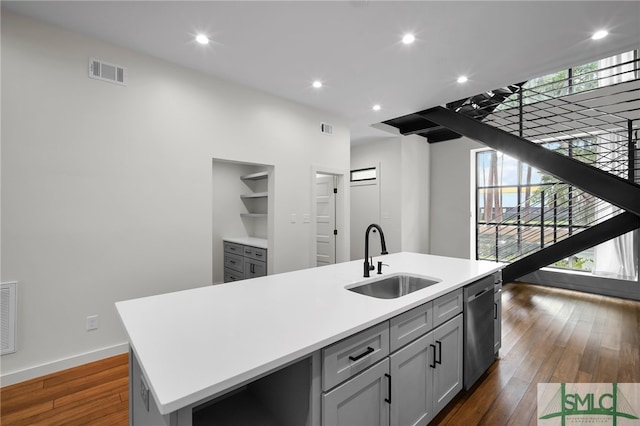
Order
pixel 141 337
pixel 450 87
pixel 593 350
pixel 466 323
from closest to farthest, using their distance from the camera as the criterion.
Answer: pixel 141 337
pixel 466 323
pixel 593 350
pixel 450 87

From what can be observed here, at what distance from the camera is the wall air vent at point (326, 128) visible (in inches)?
178

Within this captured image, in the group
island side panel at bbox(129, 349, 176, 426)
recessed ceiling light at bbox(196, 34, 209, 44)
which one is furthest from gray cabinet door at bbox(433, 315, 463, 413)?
recessed ceiling light at bbox(196, 34, 209, 44)

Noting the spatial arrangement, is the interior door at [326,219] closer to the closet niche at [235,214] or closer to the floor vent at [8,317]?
the closet niche at [235,214]

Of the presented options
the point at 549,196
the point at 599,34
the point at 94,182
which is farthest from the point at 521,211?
the point at 94,182

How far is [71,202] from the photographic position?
2508mm

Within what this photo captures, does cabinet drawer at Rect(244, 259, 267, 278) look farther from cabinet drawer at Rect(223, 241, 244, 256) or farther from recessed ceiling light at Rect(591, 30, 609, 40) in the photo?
recessed ceiling light at Rect(591, 30, 609, 40)

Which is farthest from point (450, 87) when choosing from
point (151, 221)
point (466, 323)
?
point (151, 221)

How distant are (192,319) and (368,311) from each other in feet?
2.67

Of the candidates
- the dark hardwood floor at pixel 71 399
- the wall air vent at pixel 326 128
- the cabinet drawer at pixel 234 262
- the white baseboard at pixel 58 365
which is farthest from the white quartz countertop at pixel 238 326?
the wall air vent at pixel 326 128

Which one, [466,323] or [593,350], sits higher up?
[466,323]

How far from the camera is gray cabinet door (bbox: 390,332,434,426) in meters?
1.46

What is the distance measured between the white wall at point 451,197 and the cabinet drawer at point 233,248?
425 cm

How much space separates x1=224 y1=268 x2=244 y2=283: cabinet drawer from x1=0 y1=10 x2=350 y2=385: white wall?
1.34m

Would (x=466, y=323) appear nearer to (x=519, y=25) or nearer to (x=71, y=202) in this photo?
(x=519, y=25)
